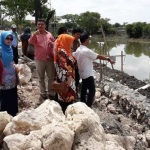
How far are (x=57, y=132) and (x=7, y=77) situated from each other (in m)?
1.45

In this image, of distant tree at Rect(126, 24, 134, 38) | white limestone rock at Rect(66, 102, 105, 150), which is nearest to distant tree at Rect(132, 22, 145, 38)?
distant tree at Rect(126, 24, 134, 38)

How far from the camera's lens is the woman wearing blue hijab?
3.43 m

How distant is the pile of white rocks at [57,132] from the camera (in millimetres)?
2385

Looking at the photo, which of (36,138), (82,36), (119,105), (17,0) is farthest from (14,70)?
(17,0)

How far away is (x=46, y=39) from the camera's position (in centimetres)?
416

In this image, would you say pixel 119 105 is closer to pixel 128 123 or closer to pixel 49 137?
pixel 128 123

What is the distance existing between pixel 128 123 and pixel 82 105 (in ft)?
7.27

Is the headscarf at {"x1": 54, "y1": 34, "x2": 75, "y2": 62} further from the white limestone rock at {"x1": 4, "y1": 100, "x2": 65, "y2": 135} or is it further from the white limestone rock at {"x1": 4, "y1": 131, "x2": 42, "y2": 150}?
the white limestone rock at {"x1": 4, "y1": 131, "x2": 42, "y2": 150}

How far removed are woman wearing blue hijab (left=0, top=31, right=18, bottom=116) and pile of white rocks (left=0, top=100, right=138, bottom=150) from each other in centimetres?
80

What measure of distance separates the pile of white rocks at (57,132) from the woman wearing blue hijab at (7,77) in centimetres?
80

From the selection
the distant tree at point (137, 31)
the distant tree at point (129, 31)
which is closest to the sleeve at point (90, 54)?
the distant tree at point (137, 31)

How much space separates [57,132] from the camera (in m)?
2.38

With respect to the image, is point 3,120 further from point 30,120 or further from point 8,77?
point 8,77

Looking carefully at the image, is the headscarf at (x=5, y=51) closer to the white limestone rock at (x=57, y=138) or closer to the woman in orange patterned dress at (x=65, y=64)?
the woman in orange patterned dress at (x=65, y=64)
